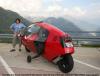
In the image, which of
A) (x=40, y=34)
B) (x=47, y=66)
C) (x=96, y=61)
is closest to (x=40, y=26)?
(x=40, y=34)

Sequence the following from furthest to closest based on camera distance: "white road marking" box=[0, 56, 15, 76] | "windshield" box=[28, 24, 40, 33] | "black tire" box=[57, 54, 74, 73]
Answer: "windshield" box=[28, 24, 40, 33] < "black tire" box=[57, 54, 74, 73] < "white road marking" box=[0, 56, 15, 76]

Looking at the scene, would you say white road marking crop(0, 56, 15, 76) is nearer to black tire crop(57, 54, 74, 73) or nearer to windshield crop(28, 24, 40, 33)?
windshield crop(28, 24, 40, 33)

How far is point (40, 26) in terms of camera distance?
15266 millimetres

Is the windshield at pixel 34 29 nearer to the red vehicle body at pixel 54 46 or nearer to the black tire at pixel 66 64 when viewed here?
the red vehicle body at pixel 54 46

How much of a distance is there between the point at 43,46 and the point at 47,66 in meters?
0.84

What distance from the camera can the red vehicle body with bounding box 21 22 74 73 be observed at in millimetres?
13273

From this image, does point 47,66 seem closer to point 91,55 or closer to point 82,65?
point 82,65

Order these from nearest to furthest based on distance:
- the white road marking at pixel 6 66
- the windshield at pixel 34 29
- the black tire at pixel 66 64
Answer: the white road marking at pixel 6 66, the black tire at pixel 66 64, the windshield at pixel 34 29

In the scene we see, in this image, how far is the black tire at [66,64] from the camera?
13188 mm

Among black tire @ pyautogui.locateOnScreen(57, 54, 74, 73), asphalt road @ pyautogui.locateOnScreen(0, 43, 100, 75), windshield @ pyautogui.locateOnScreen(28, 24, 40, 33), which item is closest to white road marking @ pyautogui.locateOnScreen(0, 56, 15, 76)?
asphalt road @ pyautogui.locateOnScreen(0, 43, 100, 75)

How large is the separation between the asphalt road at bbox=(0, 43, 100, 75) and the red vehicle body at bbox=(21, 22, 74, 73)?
35 centimetres

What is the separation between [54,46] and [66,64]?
0.88m

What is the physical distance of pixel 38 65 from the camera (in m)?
14.4

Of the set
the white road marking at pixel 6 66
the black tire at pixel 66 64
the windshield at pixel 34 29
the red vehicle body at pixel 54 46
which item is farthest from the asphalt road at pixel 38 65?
the windshield at pixel 34 29
